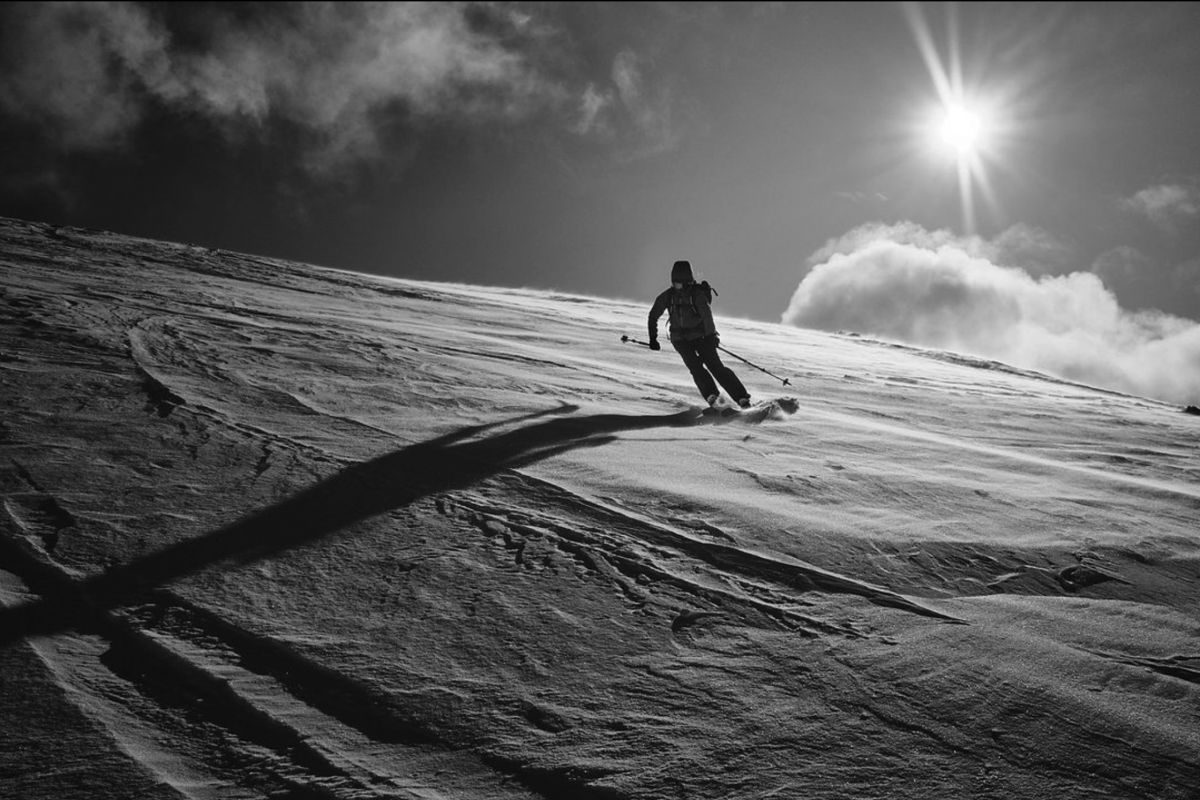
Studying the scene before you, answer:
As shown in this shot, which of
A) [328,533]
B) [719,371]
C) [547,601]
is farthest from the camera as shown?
[719,371]

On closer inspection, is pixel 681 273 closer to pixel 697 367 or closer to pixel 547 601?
pixel 697 367

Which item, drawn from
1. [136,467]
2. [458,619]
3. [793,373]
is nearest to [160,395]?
[136,467]

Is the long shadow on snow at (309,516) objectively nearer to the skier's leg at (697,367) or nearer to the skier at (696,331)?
the skier's leg at (697,367)

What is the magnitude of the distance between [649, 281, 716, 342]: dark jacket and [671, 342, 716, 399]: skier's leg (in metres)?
0.08

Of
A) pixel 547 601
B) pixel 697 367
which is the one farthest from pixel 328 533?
pixel 697 367

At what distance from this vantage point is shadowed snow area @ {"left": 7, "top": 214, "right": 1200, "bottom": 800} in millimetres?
1868

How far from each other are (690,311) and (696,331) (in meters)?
0.24

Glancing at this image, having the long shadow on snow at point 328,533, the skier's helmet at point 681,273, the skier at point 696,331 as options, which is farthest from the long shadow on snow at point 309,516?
the skier's helmet at point 681,273

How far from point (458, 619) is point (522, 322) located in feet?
36.3

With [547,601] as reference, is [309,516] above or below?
above

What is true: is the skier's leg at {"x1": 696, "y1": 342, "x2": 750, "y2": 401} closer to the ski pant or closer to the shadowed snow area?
the ski pant

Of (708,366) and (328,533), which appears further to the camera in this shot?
(708,366)

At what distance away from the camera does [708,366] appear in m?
7.51

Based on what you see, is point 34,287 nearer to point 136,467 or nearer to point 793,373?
point 136,467
